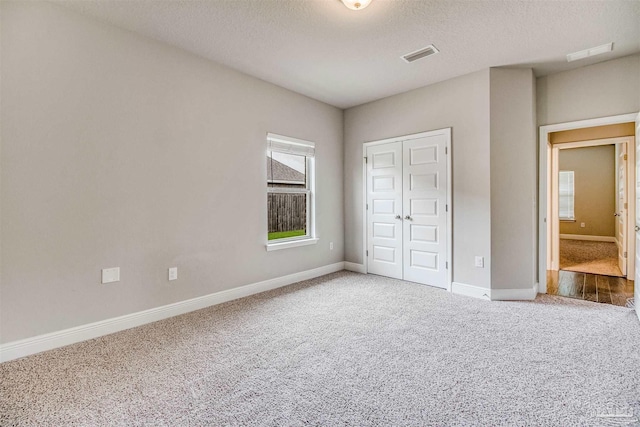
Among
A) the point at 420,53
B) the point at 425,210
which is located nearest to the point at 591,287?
the point at 425,210

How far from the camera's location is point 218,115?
3.47m

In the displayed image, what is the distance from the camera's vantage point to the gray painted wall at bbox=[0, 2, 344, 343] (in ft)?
7.52

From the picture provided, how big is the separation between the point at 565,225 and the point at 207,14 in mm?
9927

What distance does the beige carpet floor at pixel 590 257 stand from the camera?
488cm

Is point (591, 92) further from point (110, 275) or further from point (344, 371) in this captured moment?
point (110, 275)

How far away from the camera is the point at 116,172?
273 cm

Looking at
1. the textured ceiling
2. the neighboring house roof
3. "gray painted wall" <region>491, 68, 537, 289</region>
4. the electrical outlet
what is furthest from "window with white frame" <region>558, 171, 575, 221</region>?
the electrical outlet

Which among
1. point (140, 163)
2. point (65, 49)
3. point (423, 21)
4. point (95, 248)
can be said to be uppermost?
point (423, 21)

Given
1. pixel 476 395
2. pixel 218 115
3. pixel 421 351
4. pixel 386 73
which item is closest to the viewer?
pixel 476 395

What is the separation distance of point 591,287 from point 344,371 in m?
3.85

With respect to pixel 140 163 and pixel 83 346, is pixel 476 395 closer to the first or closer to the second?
pixel 83 346

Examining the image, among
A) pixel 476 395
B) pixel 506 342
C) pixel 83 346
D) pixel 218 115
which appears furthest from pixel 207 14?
pixel 506 342

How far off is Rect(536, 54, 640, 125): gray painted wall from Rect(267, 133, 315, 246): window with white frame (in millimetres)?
3106

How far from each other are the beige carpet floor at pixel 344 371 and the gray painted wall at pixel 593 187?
6.31 m
